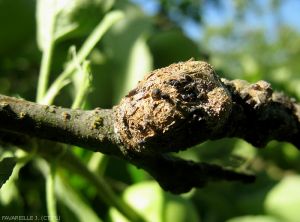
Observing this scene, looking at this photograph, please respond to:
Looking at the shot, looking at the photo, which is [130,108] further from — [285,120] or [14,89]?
[14,89]

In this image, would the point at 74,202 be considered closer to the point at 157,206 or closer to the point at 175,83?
the point at 157,206

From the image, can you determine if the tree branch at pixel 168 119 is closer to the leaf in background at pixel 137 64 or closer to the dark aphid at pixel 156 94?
the dark aphid at pixel 156 94

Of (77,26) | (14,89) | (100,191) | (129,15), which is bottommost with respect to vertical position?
(100,191)

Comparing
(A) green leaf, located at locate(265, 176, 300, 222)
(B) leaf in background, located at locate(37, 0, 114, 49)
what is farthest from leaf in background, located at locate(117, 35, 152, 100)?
(A) green leaf, located at locate(265, 176, 300, 222)

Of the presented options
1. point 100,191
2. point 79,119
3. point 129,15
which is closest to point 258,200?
point 100,191

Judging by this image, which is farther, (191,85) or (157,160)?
(157,160)

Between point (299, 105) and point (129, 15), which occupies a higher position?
point (129, 15)

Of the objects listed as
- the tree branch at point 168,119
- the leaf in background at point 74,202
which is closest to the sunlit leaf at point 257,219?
the leaf in background at point 74,202

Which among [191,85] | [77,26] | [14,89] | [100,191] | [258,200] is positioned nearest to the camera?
[191,85]
